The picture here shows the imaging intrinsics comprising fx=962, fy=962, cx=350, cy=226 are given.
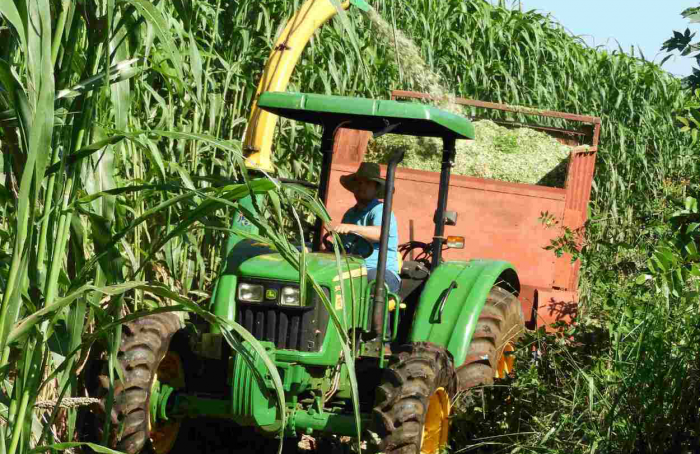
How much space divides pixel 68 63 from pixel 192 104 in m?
4.14

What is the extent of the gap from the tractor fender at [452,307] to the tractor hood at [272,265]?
1.28ft

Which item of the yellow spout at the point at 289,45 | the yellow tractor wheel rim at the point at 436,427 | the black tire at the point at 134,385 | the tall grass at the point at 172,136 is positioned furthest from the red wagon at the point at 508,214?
the black tire at the point at 134,385

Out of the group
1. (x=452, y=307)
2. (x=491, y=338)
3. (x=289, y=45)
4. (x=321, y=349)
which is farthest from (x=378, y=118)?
(x=289, y=45)

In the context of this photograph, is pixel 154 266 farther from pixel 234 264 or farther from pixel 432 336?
pixel 432 336

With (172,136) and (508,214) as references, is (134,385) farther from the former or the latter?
(508,214)

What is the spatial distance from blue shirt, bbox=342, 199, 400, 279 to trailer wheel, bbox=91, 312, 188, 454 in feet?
3.20

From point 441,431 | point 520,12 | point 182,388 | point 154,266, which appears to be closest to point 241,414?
point 182,388

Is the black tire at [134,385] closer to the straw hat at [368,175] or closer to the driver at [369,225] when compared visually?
the driver at [369,225]

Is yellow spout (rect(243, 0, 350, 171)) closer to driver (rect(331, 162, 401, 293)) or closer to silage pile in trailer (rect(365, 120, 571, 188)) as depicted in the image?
driver (rect(331, 162, 401, 293))

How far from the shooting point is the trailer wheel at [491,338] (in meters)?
4.59

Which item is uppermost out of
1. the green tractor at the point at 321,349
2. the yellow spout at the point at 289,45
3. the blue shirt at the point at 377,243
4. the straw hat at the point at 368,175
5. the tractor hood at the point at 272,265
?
the yellow spout at the point at 289,45

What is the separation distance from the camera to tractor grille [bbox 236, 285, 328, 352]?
4164 mm

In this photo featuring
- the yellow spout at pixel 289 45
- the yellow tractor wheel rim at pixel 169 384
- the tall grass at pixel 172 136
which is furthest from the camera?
the yellow spout at pixel 289 45

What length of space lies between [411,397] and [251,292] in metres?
0.85
